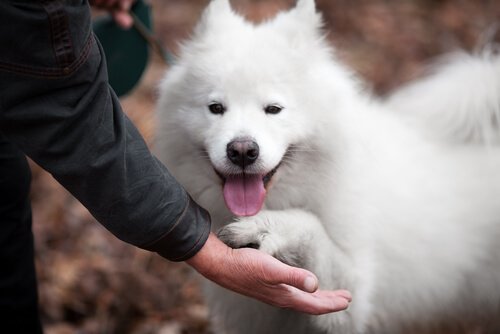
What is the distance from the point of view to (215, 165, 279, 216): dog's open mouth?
1.71 metres

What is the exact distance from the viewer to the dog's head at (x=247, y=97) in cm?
169

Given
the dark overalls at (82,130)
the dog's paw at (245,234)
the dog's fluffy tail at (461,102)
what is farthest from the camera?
the dog's fluffy tail at (461,102)

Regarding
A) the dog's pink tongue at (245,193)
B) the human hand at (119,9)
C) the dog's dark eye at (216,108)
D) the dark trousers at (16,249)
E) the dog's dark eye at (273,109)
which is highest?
the human hand at (119,9)

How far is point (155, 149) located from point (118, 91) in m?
0.56

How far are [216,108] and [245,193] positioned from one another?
0.29 m

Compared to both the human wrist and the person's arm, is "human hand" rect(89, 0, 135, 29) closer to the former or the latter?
the person's arm

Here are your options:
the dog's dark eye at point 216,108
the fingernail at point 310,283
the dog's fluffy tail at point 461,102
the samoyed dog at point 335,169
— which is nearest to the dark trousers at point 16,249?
the samoyed dog at point 335,169

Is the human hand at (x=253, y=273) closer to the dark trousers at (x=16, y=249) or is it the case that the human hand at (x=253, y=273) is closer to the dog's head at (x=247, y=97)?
the dog's head at (x=247, y=97)

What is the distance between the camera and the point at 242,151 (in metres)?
1.63

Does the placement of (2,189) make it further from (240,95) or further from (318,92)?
(318,92)

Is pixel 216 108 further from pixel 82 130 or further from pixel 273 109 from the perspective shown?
pixel 82 130

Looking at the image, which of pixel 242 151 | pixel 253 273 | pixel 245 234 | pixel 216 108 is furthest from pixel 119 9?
pixel 253 273

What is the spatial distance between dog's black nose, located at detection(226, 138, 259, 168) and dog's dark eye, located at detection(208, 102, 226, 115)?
166mm

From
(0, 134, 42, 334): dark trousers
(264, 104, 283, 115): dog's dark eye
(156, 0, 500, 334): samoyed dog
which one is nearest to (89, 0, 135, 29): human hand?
(156, 0, 500, 334): samoyed dog
